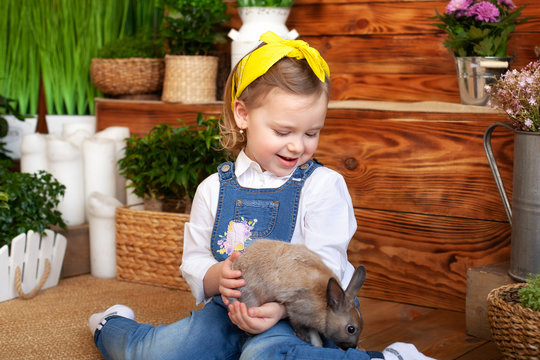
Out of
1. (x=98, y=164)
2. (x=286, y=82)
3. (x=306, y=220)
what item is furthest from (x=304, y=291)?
(x=98, y=164)

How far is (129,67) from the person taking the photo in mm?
2639

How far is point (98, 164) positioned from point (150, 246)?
16.3 inches

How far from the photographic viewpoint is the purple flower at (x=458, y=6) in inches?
77.9

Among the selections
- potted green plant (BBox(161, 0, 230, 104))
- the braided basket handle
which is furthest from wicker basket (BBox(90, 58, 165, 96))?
the braided basket handle

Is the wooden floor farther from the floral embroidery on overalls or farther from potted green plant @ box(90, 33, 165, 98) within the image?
potted green plant @ box(90, 33, 165, 98)

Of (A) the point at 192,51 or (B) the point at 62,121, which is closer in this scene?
(A) the point at 192,51

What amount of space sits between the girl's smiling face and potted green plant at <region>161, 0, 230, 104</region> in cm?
119

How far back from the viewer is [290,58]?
131cm

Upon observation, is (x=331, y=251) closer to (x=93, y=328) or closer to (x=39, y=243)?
(x=93, y=328)

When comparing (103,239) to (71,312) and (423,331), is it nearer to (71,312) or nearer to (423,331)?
(71,312)

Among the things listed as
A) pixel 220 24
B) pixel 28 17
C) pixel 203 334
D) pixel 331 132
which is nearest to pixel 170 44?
pixel 220 24

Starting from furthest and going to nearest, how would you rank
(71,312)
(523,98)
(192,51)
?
1. (192,51)
2. (71,312)
3. (523,98)

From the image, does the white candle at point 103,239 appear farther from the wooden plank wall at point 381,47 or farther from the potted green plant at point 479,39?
the potted green plant at point 479,39

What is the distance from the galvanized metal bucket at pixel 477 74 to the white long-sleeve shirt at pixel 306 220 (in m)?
0.80
